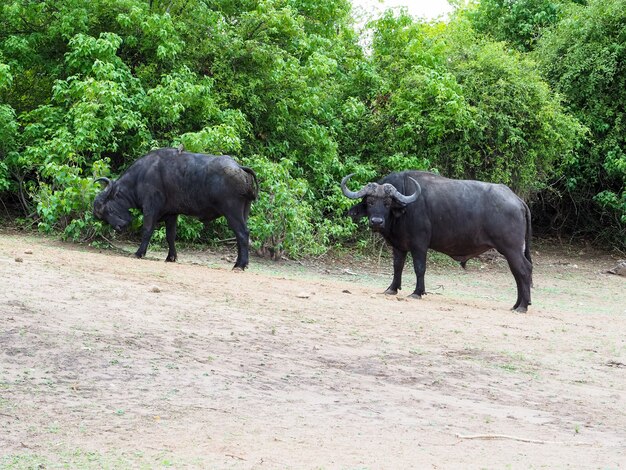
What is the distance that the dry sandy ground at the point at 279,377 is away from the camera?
5.68 m

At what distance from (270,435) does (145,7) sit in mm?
12737

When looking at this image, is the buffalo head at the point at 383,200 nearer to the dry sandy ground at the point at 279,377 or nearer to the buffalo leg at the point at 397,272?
the buffalo leg at the point at 397,272

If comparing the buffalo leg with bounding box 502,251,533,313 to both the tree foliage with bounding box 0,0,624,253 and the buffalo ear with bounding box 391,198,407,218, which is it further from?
the tree foliage with bounding box 0,0,624,253

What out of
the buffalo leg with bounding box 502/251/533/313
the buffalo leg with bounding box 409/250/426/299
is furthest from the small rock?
the buffalo leg with bounding box 409/250/426/299

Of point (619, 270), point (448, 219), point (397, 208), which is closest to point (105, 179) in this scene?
point (397, 208)

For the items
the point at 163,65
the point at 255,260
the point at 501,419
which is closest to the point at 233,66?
the point at 163,65

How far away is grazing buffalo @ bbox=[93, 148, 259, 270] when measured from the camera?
546 inches

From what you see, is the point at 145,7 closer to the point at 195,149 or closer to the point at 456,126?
the point at 195,149

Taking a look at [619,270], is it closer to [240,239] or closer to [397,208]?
[397,208]

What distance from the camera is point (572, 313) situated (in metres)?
13.3

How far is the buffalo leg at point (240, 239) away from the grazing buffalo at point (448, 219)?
1.71 m

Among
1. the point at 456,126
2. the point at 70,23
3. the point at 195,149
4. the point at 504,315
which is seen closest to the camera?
the point at 504,315

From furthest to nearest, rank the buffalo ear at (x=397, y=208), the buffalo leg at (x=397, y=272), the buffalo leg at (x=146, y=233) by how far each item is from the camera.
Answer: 1. the buffalo leg at (x=146, y=233)
2. the buffalo leg at (x=397, y=272)
3. the buffalo ear at (x=397, y=208)

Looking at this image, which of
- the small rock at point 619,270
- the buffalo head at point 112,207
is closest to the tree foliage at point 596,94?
the small rock at point 619,270
